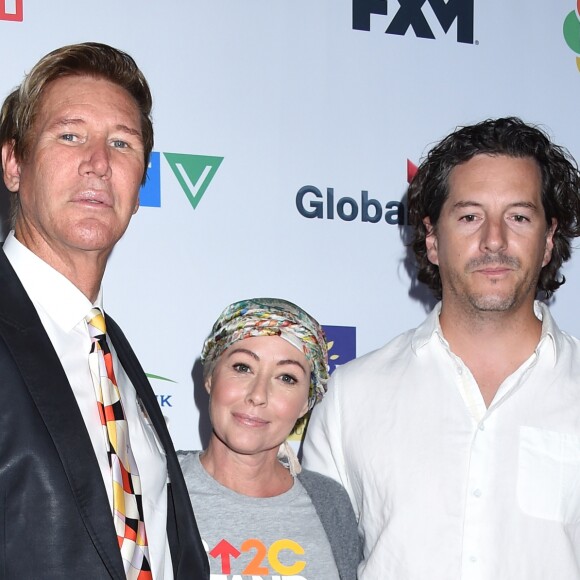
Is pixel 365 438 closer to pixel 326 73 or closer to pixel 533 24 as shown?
pixel 326 73

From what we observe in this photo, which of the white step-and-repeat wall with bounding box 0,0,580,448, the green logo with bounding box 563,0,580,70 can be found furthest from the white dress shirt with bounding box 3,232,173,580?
the green logo with bounding box 563,0,580,70

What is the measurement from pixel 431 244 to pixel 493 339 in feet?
1.15

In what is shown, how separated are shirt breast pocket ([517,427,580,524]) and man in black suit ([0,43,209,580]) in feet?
2.68

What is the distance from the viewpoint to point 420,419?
96.7 inches

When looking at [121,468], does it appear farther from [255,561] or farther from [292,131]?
[292,131]

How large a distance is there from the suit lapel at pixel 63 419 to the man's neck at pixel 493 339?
3.86 ft

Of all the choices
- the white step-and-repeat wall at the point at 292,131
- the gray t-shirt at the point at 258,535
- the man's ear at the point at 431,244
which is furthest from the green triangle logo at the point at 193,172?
the gray t-shirt at the point at 258,535

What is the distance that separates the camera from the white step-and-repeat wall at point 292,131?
9.11ft

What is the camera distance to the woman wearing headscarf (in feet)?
7.41

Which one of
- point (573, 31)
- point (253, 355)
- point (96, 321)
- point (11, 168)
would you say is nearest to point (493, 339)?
point (253, 355)

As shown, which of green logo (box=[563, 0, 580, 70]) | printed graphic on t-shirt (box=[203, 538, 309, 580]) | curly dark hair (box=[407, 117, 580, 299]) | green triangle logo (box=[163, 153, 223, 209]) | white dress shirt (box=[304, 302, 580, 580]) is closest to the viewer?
printed graphic on t-shirt (box=[203, 538, 309, 580])

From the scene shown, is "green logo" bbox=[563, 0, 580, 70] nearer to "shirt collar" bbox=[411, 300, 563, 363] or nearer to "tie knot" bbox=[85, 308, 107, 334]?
"shirt collar" bbox=[411, 300, 563, 363]

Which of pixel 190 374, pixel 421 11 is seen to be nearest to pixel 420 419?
pixel 190 374

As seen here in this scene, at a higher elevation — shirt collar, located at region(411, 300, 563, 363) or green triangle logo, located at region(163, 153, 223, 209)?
green triangle logo, located at region(163, 153, 223, 209)
